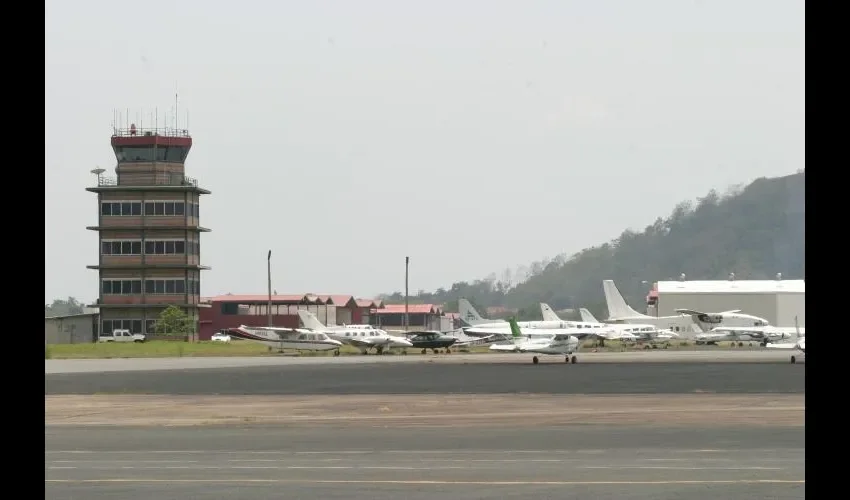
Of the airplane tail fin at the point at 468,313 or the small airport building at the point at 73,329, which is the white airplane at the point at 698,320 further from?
the small airport building at the point at 73,329

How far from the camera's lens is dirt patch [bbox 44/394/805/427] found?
38.9 metres

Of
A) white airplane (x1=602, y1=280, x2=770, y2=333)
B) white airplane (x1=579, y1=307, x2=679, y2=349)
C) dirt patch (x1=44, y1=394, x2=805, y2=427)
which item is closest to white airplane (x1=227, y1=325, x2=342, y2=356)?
white airplane (x1=579, y1=307, x2=679, y2=349)

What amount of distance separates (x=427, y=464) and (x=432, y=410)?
769 inches

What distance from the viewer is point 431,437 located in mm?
32656

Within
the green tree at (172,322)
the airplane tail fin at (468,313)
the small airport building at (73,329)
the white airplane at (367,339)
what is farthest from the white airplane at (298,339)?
the small airport building at (73,329)

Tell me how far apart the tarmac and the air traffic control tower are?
343 feet

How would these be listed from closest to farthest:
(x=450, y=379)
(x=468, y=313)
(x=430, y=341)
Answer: (x=450, y=379)
(x=430, y=341)
(x=468, y=313)

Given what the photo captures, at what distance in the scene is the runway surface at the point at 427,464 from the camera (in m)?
20.0

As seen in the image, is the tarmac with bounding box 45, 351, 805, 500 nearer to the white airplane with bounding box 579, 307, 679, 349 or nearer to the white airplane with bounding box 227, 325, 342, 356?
the white airplane with bounding box 227, 325, 342, 356

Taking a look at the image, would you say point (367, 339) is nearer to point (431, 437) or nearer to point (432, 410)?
point (432, 410)

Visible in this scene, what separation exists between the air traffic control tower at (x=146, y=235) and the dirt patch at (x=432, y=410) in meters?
120

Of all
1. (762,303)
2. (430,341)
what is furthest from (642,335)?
(762,303)
